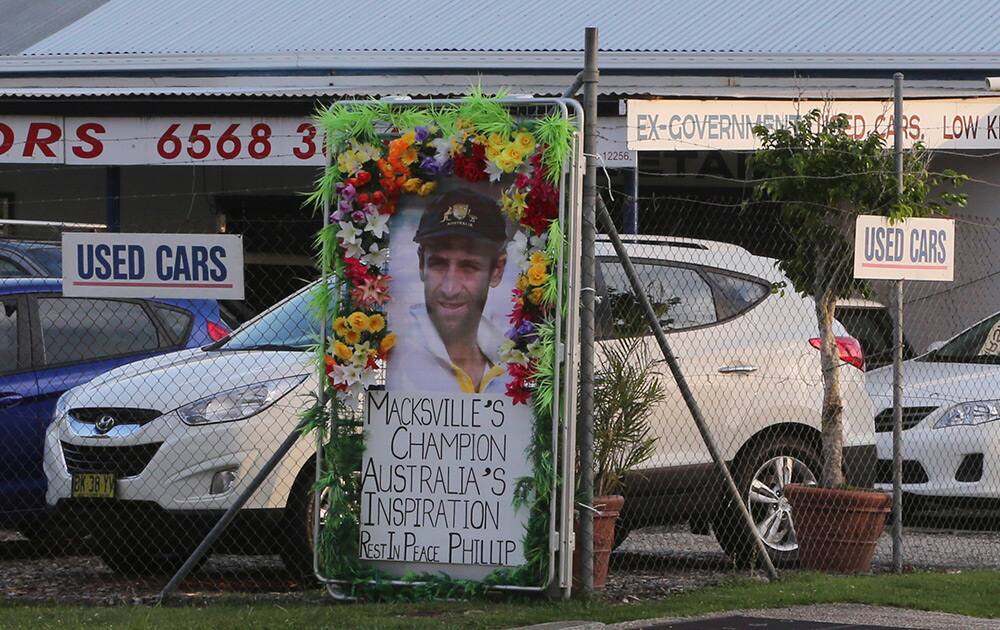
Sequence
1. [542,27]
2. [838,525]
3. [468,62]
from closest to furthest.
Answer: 1. [838,525]
2. [468,62]
3. [542,27]

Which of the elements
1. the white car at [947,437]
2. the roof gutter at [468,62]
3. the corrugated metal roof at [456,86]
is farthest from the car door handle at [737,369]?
the roof gutter at [468,62]

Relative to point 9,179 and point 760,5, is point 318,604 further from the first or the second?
point 760,5

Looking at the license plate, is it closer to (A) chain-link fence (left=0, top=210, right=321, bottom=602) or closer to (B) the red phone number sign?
(A) chain-link fence (left=0, top=210, right=321, bottom=602)

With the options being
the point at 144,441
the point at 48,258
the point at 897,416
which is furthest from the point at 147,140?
the point at 897,416

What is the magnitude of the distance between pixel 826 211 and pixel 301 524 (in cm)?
354

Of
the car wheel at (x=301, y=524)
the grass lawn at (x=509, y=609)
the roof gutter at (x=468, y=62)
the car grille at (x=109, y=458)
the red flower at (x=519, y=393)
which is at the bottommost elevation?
the grass lawn at (x=509, y=609)

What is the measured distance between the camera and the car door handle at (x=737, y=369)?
1032cm

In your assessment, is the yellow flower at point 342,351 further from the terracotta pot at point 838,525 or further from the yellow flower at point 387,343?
the terracotta pot at point 838,525

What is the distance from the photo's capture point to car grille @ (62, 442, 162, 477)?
9.51 m

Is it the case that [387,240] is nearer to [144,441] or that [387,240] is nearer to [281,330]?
[281,330]

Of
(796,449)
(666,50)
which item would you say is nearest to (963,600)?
(796,449)

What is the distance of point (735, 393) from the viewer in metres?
10.3

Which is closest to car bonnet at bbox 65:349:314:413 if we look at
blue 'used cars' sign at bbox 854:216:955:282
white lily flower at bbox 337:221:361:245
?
white lily flower at bbox 337:221:361:245

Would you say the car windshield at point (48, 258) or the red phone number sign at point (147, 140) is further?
the red phone number sign at point (147, 140)
